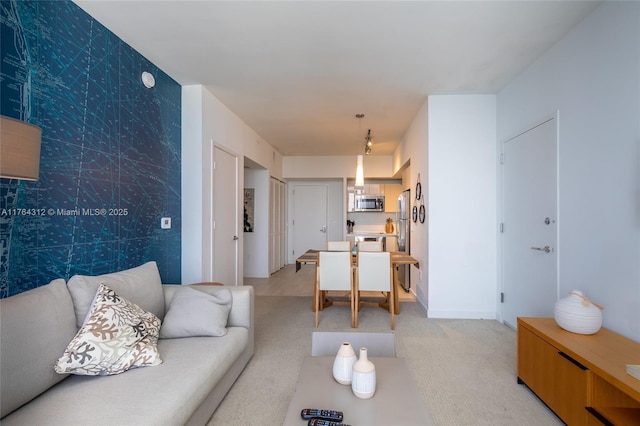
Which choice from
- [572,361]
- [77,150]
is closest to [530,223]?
[572,361]

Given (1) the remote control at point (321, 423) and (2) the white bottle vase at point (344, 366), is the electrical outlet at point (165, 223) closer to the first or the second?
(2) the white bottle vase at point (344, 366)

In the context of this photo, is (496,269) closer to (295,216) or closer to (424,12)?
(424,12)

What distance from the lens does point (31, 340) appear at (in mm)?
1298

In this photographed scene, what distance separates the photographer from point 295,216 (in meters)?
7.61

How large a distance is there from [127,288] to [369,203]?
5.70 m

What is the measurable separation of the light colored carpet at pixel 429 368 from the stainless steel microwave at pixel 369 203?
3432 mm

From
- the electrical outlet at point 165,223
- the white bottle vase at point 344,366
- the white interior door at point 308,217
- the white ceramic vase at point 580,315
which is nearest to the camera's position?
the white bottle vase at point 344,366

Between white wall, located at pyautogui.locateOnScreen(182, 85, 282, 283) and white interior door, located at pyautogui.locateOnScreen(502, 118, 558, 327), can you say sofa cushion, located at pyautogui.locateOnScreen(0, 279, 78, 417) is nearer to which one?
white wall, located at pyautogui.locateOnScreen(182, 85, 282, 283)

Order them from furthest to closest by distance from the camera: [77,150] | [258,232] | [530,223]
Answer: [258,232] < [530,223] < [77,150]

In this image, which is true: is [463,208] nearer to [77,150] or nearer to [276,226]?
[77,150]

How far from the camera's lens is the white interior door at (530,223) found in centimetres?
255

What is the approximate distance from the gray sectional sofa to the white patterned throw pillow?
0.04m

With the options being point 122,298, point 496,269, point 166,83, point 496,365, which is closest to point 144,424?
point 122,298

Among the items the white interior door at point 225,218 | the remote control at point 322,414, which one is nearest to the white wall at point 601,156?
the remote control at point 322,414
